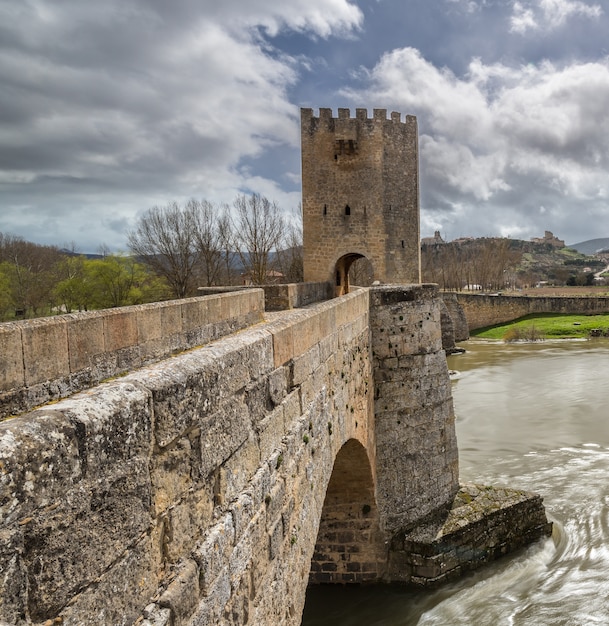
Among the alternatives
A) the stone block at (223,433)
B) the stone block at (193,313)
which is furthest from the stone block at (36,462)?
the stone block at (193,313)

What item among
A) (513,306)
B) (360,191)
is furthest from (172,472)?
(513,306)

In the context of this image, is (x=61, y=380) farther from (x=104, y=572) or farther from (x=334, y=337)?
(x=334, y=337)

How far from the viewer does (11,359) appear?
2449mm

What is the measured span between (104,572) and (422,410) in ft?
28.6

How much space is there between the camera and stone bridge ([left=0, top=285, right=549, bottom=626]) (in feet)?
5.44

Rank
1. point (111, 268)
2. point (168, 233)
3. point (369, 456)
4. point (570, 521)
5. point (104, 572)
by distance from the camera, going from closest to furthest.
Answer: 1. point (104, 572)
2. point (369, 456)
3. point (570, 521)
4. point (111, 268)
5. point (168, 233)

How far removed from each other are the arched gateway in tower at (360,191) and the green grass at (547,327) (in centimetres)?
2574

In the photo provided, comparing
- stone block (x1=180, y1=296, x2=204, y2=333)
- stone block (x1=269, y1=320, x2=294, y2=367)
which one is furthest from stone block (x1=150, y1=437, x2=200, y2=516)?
stone block (x1=180, y1=296, x2=204, y2=333)

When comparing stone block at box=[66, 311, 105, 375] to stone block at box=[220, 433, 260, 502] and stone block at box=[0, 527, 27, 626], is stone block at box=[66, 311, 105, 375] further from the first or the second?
stone block at box=[0, 527, 27, 626]

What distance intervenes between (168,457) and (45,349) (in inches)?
35.9

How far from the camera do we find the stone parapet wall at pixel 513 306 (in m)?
46.5

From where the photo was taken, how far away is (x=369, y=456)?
Answer: 8688 millimetres

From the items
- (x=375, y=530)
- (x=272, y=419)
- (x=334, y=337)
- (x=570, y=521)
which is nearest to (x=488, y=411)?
(x=570, y=521)

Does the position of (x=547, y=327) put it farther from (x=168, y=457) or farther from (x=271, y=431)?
(x=168, y=457)
